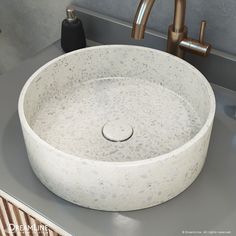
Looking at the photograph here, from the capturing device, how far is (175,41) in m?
0.96

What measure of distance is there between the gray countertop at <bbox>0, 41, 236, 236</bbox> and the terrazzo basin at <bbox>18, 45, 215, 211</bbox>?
0.9 inches

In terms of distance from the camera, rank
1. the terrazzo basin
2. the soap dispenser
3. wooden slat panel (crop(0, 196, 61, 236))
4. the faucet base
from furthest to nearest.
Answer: the soap dispenser, the faucet base, wooden slat panel (crop(0, 196, 61, 236)), the terrazzo basin

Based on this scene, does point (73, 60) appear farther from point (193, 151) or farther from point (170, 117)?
point (193, 151)

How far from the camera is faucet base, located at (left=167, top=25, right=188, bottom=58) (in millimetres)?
949

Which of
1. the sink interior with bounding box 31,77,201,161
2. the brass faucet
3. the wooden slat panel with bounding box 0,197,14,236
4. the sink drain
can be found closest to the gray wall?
the brass faucet

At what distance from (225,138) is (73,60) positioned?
0.39m

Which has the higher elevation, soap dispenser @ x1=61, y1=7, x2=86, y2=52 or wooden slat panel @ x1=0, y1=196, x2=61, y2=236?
soap dispenser @ x1=61, y1=7, x2=86, y2=52

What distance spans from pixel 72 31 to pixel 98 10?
0.11 metres

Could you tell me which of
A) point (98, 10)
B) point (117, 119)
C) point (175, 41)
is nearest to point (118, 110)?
point (117, 119)

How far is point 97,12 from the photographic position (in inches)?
45.2

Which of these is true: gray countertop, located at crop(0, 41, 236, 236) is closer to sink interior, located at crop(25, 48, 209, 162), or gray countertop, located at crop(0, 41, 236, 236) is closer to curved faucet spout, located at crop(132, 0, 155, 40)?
sink interior, located at crop(25, 48, 209, 162)

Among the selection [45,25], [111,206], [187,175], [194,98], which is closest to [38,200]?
[111,206]

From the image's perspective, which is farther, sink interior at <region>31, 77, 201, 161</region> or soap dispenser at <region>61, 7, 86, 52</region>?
soap dispenser at <region>61, 7, 86, 52</region>

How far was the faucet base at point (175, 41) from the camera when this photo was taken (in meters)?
0.95
